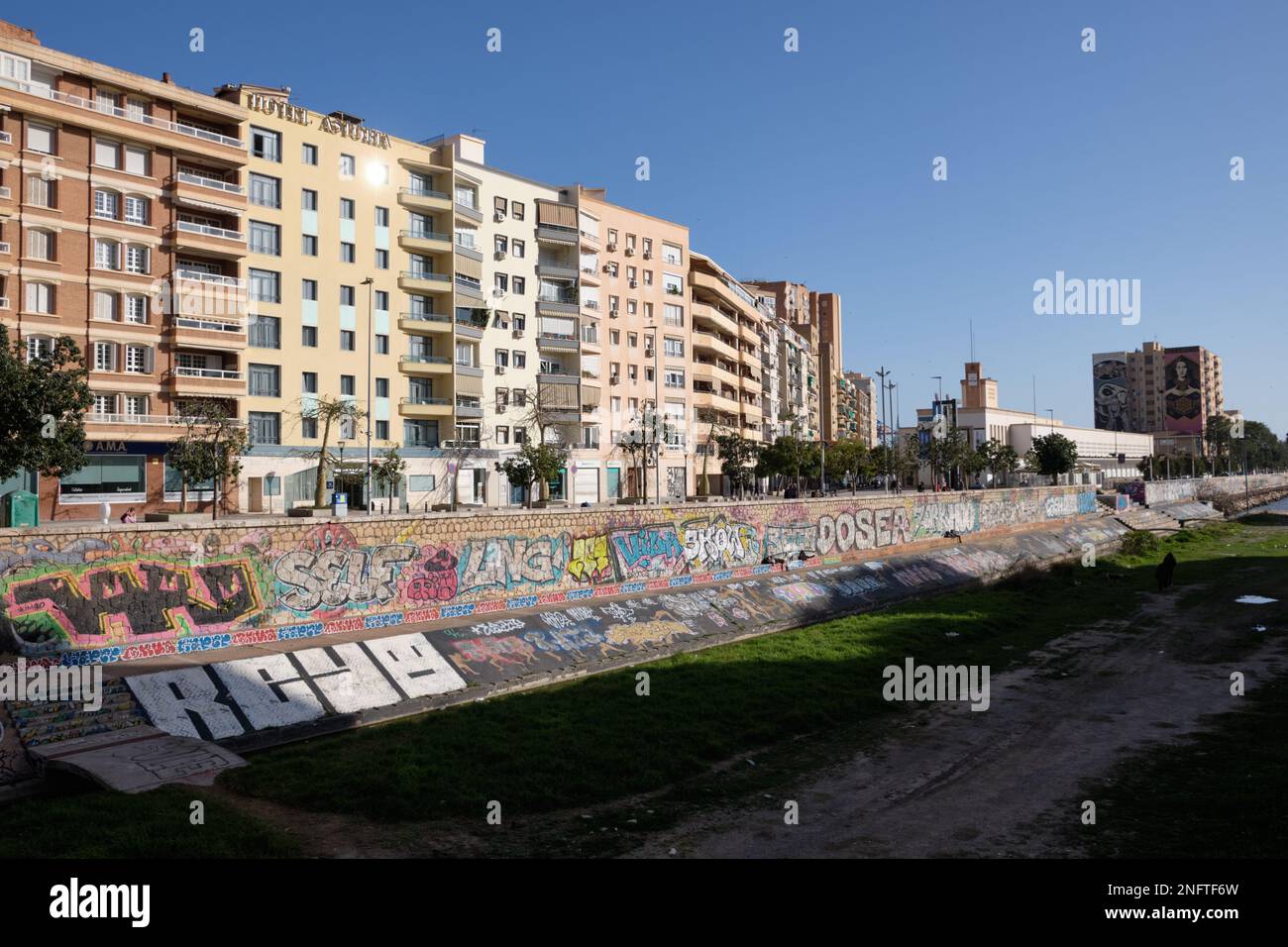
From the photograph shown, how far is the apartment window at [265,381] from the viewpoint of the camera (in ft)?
195

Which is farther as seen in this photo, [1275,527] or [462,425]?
[1275,527]

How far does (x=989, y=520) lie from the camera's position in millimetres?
83562

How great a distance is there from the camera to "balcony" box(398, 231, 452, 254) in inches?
2670

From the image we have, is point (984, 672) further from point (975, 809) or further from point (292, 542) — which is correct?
point (292, 542)

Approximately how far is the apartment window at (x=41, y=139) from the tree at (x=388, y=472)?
84.4ft

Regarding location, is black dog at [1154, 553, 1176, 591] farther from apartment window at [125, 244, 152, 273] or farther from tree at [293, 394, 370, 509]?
apartment window at [125, 244, 152, 273]

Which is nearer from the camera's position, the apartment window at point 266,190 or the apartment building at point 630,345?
the apartment window at point 266,190

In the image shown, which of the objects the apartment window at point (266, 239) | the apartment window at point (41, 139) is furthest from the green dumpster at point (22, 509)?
the apartment window at point (266, 239)

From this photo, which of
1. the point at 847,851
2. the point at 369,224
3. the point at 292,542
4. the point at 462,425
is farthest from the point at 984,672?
the point at 369,224

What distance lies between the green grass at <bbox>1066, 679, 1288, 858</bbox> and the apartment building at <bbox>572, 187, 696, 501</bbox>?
59619mm

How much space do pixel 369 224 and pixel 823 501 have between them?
39.2 metres

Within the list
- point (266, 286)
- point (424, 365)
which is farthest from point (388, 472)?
point (266, 286)

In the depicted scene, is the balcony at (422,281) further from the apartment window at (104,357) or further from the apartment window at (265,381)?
the apartment window at (104,357)

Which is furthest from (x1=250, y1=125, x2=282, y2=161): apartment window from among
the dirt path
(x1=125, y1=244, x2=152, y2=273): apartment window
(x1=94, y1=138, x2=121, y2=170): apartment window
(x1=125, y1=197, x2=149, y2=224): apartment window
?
the dirt path
